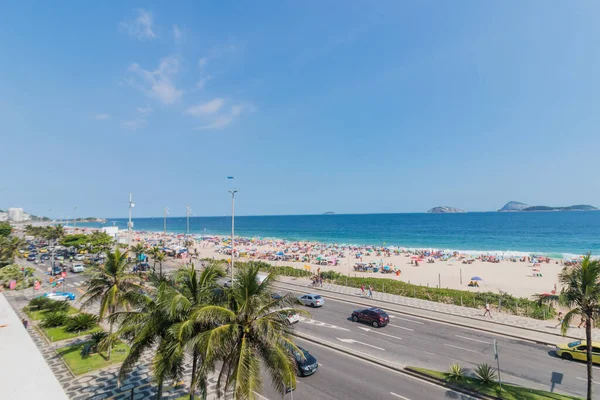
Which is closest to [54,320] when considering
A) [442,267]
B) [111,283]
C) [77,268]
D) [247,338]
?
[111,283]

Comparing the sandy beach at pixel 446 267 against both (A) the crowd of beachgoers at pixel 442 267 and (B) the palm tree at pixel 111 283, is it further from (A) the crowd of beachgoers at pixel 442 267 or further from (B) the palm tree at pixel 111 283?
(B) the palm tree at pixel 111 283

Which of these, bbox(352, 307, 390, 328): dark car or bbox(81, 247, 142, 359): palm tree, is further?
bbox(352, 307, 390, 328): dark car

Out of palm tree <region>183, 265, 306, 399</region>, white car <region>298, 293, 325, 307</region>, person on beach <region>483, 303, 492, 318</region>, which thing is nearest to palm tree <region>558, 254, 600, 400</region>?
palm tree <region>183, 265, 306, 399</region>

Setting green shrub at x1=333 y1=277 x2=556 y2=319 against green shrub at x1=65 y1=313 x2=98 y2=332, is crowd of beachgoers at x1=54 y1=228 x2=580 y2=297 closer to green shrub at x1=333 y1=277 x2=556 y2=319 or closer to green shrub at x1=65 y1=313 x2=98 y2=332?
green shrub at x1=333 y1=277 x2=556 y2=319

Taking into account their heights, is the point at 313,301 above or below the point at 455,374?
below

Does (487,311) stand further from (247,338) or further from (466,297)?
(247,338)

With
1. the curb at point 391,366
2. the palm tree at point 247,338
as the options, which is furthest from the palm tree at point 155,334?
the curb at point 391,366
